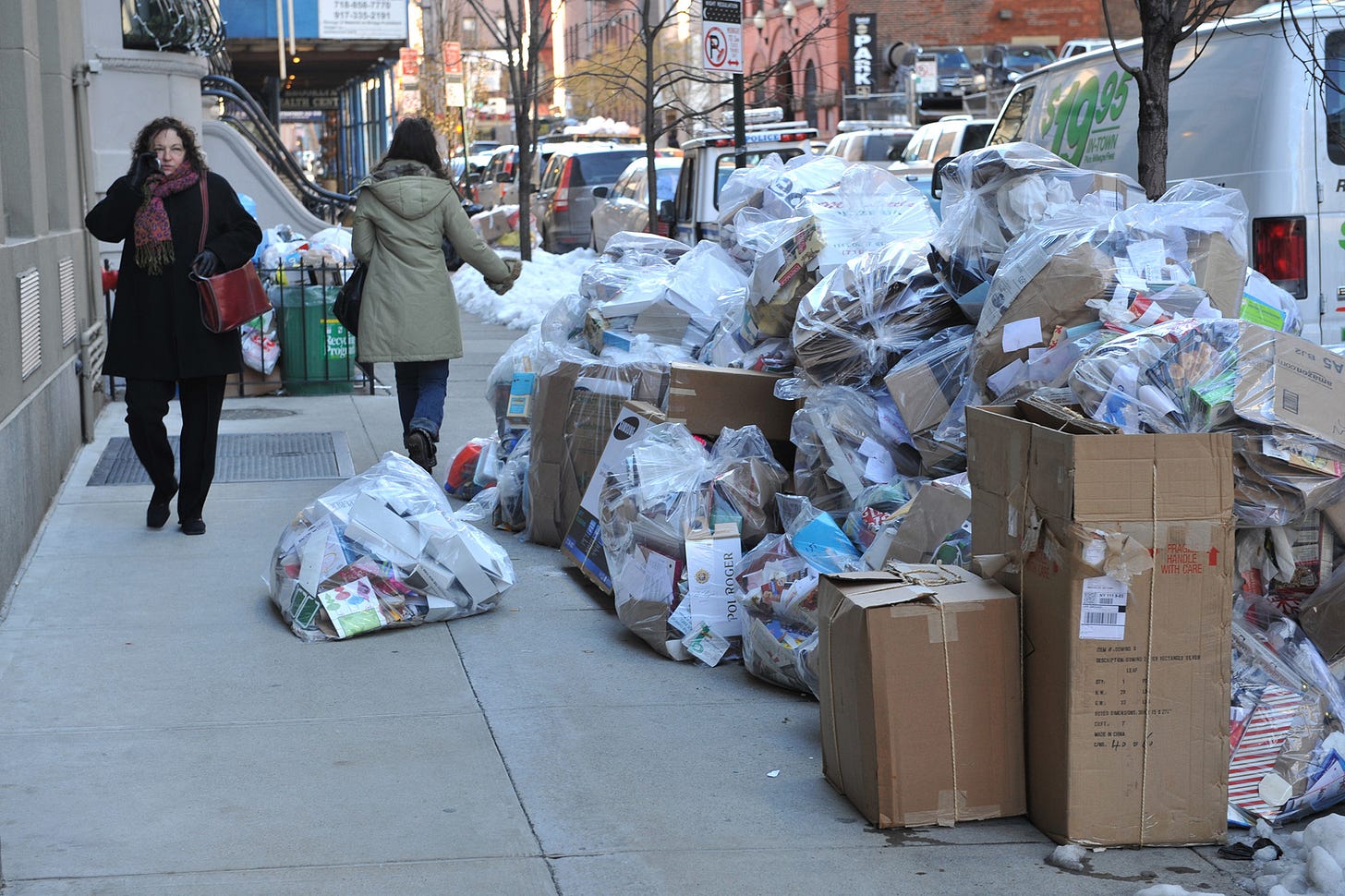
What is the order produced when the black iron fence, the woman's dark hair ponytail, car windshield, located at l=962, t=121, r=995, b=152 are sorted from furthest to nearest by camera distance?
car windshield, located at l=962, t=121, r=995, b=152
the black iron fence
the woman's dark hair ponytail

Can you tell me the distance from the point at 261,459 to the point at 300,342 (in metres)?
2.52

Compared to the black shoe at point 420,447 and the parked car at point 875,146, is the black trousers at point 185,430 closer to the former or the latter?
the black shoe at point 420,447

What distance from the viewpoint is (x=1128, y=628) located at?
3447 millimetres

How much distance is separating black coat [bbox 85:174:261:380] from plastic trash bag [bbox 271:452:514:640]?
125 cm

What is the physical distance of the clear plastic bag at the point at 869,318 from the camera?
17.9 feet

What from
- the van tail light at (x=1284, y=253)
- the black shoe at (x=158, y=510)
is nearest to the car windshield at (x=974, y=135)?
the van tail light at (x=1284, y=253)

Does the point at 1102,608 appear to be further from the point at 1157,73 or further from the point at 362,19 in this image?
the point at 362,19

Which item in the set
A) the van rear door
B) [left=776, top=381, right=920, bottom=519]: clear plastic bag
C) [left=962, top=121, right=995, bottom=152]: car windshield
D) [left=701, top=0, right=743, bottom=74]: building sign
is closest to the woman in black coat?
[left=776, top=381, right=920, bottom=519]: clear plastic bag

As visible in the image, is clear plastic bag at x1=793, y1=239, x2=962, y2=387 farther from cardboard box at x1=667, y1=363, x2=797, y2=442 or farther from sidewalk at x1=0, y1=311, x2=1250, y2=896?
sidewalk at x1=0, y1=311, x2=1250, y2=896

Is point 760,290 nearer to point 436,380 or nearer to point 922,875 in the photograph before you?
point 436,380

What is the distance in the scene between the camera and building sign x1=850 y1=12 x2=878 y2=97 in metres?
37.8

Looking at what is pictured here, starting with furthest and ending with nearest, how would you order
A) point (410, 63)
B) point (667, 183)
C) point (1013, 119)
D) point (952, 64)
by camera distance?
point (410, 63), point (952, 64), point (667, 183), point (1013, 119)

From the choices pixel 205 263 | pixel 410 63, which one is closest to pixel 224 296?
pixel 205 263

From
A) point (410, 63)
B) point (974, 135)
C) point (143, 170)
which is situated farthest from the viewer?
point (410, 63)
